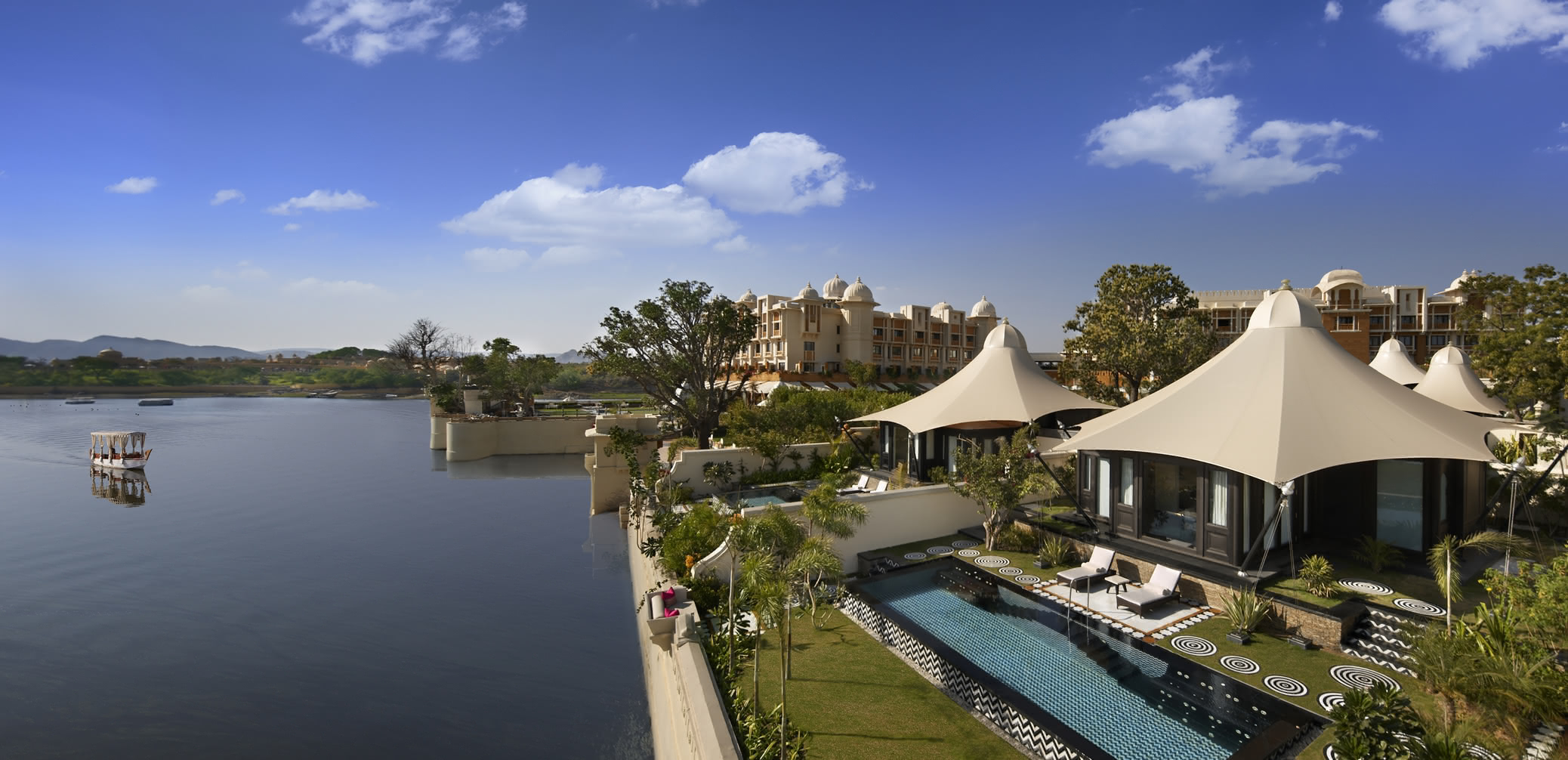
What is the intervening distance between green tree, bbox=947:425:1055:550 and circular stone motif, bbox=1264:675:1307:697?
5148mm

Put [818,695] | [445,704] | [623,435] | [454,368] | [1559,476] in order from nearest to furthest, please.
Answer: [818,695] → [445,704] → [1559,476] → [623,435] → [454,368]

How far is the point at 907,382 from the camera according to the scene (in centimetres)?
5172

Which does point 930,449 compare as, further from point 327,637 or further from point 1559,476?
point 327,637

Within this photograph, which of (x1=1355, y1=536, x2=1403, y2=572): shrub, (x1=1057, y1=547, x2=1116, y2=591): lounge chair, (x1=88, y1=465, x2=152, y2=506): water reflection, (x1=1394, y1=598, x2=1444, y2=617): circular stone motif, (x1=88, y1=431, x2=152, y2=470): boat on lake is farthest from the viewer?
(x1=88, y1=431, x2=152, y2=470): boat on lake

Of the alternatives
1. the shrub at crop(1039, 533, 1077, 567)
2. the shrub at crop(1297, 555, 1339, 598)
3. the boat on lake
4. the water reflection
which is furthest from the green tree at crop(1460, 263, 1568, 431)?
the boat on lake

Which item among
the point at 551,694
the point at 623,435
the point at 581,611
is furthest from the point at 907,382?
the point at 551,694

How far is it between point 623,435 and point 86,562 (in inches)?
706

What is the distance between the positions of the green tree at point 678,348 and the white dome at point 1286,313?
19219 mm

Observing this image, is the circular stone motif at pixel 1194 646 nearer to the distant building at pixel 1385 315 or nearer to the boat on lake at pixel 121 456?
the distant building at pixel 1385 315

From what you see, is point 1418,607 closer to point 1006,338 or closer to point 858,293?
point 1006,338

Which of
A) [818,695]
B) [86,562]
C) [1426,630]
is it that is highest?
[1426,630]

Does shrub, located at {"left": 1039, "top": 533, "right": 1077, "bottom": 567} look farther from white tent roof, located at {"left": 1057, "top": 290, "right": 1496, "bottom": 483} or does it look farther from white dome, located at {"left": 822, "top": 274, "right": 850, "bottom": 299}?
white dome, located at {"left": 822, "top": 274, "right": 850, "bottom": 299}

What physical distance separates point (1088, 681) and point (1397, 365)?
22104mm

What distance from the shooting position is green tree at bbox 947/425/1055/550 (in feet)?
41.1
